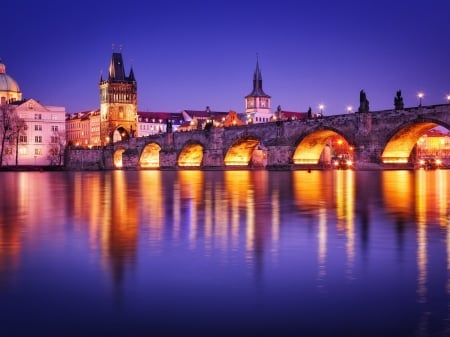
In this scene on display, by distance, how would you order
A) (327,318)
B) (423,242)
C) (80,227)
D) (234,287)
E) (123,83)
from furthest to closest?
(123,83) → (80,227) → (423,242) → (234,287) → (327,318)

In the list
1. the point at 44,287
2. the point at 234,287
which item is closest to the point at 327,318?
the point at 234,287

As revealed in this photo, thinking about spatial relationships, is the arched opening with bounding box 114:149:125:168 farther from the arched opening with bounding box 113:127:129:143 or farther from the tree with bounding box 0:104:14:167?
the arched opening with bounding box 113:127:129:143

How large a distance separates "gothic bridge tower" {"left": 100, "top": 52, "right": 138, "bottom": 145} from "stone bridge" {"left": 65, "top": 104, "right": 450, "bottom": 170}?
33655 mm

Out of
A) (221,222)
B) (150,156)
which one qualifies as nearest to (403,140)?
(221,222)

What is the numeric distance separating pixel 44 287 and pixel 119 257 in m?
1.82

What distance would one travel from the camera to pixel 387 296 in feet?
18.8

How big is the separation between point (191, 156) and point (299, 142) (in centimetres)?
2774

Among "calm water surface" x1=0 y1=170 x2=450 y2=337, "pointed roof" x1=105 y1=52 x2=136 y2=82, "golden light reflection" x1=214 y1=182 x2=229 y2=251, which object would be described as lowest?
"calm water surface" x1=0 y1=170 x2=450 y2=337

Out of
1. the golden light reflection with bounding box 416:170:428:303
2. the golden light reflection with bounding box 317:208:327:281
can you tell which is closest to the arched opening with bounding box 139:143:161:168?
the golden light reflection with bounding box 416:170:428:303

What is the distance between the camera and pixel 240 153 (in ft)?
248

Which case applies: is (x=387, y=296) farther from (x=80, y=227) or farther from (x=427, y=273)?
(x=80, y=227)

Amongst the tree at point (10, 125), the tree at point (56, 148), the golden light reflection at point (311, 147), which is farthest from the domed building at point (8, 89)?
the golden light reflection at point (311, 147)

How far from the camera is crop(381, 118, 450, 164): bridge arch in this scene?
47.9 meters

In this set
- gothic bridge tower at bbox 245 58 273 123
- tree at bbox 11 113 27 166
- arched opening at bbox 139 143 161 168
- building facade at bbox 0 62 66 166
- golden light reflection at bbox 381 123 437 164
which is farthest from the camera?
gothic bridge tower at bbox 245 58 273 123
